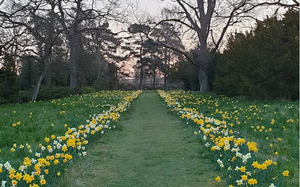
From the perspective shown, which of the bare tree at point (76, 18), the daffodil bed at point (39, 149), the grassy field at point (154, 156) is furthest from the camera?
the bare tree at point (76, 18)

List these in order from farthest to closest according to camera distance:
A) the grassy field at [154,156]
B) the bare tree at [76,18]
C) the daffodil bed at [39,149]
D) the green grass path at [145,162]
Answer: the bare tree at [76,18]
the green grass path at [145,162]
the grassy field at [154,156]
the daffodil bed at [39,149]

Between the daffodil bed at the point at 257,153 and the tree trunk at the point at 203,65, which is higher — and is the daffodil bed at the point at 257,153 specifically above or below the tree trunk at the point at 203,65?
below

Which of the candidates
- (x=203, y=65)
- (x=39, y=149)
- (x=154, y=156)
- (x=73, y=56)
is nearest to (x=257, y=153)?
(x=154, y=156)

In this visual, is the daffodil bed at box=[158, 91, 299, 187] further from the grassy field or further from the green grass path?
the green grass path

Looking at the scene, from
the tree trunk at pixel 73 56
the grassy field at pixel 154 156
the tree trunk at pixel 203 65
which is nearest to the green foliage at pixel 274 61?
the grassy field at pixel 154 156

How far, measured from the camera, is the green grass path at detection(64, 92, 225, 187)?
3.86 meters

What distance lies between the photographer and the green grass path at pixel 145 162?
3.86 m

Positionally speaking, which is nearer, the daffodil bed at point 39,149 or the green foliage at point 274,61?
the daffodil bed at point 39,149

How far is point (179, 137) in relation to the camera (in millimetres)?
6449

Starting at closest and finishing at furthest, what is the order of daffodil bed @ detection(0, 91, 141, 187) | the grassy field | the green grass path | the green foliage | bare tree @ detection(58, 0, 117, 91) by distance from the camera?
daffodil bed @ detection(0, 91, 141, 187), the grassy field, the green grass path, the green foliage, bare tree @ detection(58, 0, 117, 91)

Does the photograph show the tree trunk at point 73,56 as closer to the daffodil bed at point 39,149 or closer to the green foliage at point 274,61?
the green foliage at point 274,61

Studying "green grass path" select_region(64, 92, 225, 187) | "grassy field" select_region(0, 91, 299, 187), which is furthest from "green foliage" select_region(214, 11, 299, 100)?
"green grass path" select_region(64, 92, 225, 187)

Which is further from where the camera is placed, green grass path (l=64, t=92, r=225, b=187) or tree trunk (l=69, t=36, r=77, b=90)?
tree trunk (l=69, t=36, r=77, b=90)

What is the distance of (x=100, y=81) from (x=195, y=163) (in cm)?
3184
